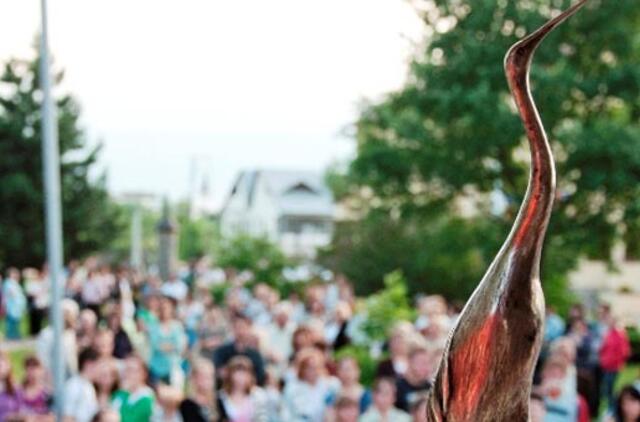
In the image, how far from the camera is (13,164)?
30.2 m

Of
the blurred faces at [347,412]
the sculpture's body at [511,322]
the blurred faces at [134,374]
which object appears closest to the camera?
the sculpture's body at [511,322]

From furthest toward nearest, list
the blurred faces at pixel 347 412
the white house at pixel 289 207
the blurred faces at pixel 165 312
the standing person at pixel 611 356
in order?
1. the white house at pixel 289 207
2. the standing person at pixel 611 356
3. the blurred faces at pixel 165 312
4. the blurred faces at pixel 347 412

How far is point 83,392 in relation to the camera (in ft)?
26.1

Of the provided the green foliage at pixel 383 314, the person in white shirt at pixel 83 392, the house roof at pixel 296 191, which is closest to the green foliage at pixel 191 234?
the house roof at pixel 296 191

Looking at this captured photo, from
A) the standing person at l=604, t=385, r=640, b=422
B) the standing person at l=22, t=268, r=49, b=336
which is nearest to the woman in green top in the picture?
the standing person at l=604, t=385, r=640, b=422

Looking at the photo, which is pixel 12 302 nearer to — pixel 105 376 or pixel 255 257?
pixel 255 257

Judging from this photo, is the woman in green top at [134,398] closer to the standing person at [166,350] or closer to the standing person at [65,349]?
the standing person at [65,349]

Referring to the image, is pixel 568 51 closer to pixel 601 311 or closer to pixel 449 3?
pixel 449 3

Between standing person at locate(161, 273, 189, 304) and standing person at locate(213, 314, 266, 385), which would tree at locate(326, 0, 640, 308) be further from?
standing person at locate(213, 314, 266, 385)

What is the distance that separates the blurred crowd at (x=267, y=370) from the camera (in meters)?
7.12

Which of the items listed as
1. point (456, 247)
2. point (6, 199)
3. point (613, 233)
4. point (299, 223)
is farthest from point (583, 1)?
point (299, 223)

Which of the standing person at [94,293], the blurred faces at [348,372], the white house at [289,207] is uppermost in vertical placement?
the blurred faces at [348,372]

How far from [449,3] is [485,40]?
1.44m

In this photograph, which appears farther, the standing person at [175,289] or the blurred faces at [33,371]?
the standing person at [175,289]
